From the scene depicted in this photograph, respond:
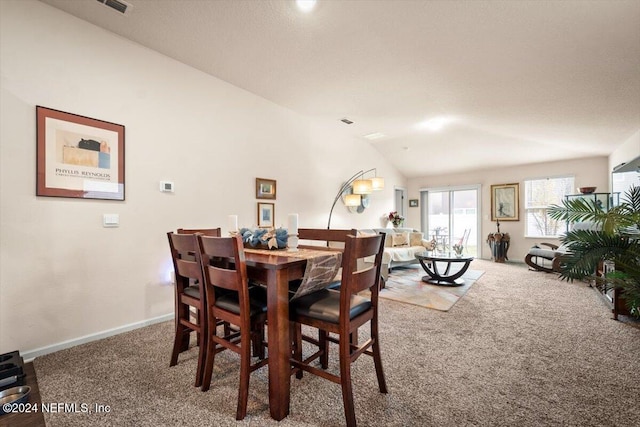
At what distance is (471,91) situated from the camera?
3539 millimetres

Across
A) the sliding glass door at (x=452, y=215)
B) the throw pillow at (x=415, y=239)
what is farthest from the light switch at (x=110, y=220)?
the sliding glass door at (x=452, y=215)

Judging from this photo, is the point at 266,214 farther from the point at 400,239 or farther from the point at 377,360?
the point at 400,239

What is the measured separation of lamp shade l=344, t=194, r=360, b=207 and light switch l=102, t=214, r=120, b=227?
392cm

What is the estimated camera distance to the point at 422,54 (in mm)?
2834

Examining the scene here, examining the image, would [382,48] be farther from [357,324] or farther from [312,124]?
[357,324]

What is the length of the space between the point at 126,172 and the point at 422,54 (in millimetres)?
3242

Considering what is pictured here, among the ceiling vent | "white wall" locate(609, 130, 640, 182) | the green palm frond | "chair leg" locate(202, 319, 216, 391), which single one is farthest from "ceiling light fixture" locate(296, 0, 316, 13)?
"white wall" locate(609, 130, 640, 182)

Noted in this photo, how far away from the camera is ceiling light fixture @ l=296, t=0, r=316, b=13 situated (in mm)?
2213

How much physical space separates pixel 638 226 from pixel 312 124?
422 cm

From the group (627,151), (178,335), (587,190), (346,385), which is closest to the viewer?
(346,385)

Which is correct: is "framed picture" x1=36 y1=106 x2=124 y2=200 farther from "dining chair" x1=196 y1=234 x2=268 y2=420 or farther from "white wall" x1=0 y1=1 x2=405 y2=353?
→ "dining chair" x1=196 y1=234 x2=268 y2=420

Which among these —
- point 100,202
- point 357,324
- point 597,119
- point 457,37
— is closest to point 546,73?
point 457,37

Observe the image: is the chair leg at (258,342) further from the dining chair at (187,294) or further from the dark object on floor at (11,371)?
the dark object on floor at (11,371)

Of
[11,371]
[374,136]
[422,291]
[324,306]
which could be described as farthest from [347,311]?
[374,136]
